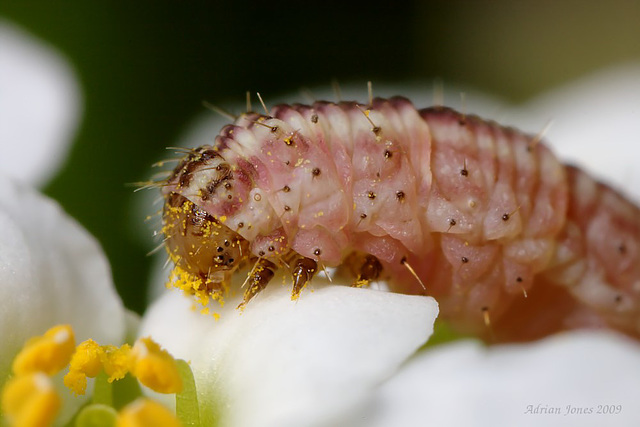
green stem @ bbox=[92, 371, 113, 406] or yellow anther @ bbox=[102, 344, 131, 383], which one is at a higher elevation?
yellow anther @ bbox=[102, 344, 131, 383]

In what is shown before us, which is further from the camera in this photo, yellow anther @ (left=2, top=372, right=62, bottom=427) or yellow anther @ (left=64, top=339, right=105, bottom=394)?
yellow anther @ (left=64, top=339, right=105, bottom=394)

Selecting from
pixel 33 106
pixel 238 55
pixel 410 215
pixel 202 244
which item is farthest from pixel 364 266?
pixel 238 55

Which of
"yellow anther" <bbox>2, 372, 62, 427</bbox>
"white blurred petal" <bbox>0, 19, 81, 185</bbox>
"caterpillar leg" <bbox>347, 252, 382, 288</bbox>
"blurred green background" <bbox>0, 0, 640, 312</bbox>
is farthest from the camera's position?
"blurred green background" <bbox>0, 0, 640, 312</bbox>

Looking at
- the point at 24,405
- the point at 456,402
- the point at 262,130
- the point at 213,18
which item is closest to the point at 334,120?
the point at 262,130

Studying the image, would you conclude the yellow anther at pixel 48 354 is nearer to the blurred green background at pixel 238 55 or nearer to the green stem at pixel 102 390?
the green stem at pixel 102 390

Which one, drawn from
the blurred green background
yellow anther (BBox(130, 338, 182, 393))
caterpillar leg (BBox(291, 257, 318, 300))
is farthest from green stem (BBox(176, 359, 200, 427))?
the blurred green background

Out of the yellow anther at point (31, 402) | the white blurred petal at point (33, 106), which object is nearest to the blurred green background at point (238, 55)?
the white blurred petal at point (33, 106)

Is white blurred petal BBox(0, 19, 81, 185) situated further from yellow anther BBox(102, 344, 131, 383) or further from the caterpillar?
yellow anther BBox(102, 344, 131, 383)
